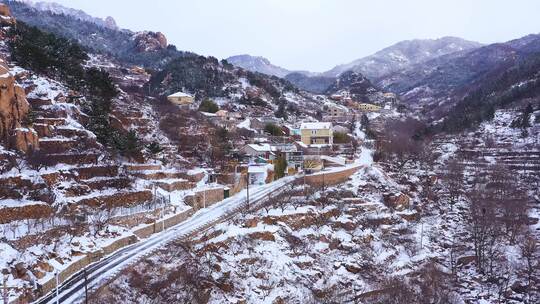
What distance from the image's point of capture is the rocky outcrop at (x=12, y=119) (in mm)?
28156

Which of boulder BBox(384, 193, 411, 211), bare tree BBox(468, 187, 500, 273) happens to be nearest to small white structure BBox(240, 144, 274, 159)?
boulder BBox(384, 193, 411, 211)

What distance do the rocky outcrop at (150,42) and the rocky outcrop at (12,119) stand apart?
9603cm

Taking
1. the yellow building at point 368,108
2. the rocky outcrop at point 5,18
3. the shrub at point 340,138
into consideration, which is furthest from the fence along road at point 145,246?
the yellow building at point 368,108

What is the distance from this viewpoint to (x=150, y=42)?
122812mm

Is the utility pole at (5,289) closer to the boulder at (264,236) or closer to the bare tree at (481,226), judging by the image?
the boulder at (264,236)

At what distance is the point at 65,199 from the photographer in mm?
27297

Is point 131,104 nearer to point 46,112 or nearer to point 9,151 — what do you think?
point 46,112

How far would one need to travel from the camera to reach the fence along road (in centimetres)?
2080

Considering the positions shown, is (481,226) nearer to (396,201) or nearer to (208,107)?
(396,201)

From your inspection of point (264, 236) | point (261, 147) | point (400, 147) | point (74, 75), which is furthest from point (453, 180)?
point (74, 75)

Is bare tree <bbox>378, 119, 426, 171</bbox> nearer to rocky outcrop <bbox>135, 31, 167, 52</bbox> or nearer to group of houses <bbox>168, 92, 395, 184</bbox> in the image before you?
group of houses <bbox>168, 92, 395, 184</bbox>

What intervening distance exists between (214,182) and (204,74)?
50314 millimetres

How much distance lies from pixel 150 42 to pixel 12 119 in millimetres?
99671

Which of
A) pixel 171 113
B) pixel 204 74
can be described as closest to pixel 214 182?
pixel 171 113
